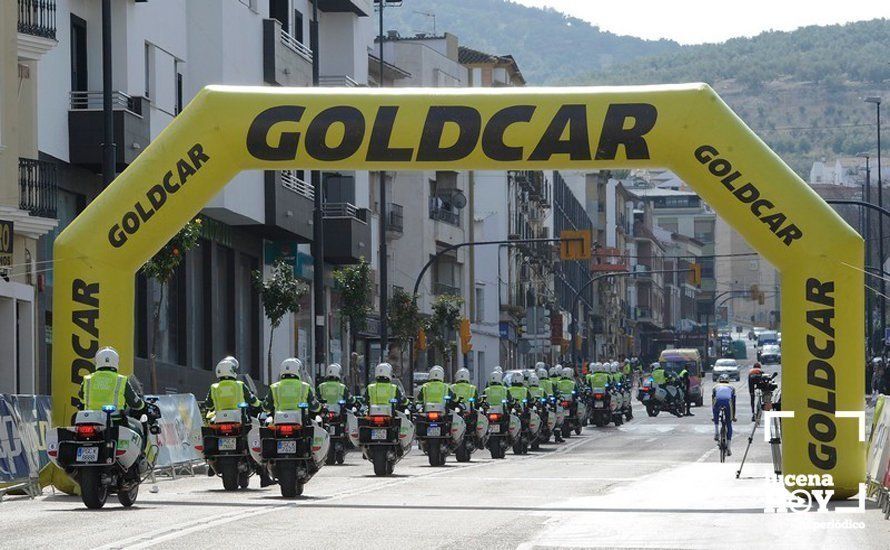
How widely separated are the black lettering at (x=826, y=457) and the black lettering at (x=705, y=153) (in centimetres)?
339

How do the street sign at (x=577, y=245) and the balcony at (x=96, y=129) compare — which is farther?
the street sign at (x=577, y=245)

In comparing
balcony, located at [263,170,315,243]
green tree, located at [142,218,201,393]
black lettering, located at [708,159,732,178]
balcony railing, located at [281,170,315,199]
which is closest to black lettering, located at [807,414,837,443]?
black lettering, located at [708,159,732,178]

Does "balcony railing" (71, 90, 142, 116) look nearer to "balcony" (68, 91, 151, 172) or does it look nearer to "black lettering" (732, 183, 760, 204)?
"balcony" (68, 91, 151, 172)

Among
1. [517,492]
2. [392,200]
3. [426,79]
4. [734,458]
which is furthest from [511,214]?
[517,492]

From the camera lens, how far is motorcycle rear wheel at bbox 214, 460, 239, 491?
2231 centimetres

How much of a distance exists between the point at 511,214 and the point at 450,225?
14.8 meters

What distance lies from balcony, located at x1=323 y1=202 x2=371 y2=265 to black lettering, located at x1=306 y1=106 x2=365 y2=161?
1132 inches

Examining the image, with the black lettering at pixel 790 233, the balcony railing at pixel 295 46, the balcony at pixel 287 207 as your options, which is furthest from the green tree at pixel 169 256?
the balcony railing at pixel 295 46

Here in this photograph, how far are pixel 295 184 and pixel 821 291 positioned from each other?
28332 mm

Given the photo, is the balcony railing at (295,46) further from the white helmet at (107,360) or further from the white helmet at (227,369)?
the white helmet at (107,360)

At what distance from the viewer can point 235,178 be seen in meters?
40.9

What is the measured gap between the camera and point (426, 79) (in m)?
81.2

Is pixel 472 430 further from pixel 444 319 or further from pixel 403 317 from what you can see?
pixel 444 319

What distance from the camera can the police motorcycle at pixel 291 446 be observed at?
68.2ft
